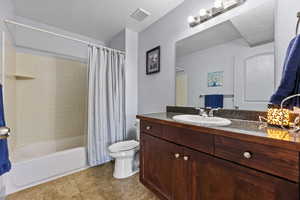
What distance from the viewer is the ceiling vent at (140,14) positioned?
1824 mm

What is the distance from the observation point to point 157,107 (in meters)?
2.00

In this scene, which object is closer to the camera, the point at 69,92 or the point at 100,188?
the point at 100,188

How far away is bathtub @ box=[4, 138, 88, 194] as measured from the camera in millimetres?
1420

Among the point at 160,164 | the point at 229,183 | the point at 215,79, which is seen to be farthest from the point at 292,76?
the point at 160,164

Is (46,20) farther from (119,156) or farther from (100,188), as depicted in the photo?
(100,188)

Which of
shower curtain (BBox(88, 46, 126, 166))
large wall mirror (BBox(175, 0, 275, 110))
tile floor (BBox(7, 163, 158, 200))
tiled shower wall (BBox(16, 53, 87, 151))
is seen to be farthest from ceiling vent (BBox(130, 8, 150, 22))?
tile floor (BBox(7, 163, 158, 200))

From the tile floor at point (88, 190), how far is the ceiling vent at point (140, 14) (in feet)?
7.29

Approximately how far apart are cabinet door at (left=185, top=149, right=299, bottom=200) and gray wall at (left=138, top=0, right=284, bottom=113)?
98 cm

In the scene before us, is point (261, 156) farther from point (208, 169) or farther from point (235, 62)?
point (235, 62)

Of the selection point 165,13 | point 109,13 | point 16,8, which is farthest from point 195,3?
point 16,8

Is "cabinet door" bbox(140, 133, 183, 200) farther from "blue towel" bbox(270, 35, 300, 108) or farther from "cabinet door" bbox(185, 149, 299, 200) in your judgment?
"blue towel" bbox(270, 35, 300, 108)

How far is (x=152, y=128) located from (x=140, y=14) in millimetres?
1620

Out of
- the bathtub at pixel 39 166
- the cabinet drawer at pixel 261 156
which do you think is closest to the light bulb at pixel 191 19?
Result: the cabinet drawer at pixel 261 156

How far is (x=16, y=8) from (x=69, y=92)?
1.33 metres
